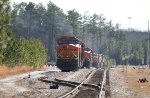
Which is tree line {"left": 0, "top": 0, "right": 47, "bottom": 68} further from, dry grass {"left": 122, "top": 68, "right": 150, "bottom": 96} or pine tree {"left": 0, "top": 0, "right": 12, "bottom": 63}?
dry grass {"left": 122, "top": 68, "right": 150, "bottom": 96}

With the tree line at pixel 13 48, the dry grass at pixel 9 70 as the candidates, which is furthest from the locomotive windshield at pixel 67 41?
the dry grass at pixel 9 70

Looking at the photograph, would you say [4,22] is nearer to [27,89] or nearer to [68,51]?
[27,89]

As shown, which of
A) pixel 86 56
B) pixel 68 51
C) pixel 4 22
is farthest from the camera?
pixel 86 56

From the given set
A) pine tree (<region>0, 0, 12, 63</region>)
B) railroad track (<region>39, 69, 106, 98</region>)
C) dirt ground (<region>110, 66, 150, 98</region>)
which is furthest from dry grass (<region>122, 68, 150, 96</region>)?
pine tree (<region>0, 0, 12, 63</region>)

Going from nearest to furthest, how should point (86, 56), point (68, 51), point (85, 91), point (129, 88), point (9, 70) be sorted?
point (85, 91), point (129, 88), point (9, 70), point (68, 51), point (86, 56)

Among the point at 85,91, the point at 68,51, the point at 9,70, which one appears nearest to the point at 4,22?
the point at 9,70

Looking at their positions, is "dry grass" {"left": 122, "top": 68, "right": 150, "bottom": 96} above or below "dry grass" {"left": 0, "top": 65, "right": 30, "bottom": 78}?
below

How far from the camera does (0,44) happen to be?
4269 centimetres

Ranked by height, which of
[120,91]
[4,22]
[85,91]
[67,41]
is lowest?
[120,91]

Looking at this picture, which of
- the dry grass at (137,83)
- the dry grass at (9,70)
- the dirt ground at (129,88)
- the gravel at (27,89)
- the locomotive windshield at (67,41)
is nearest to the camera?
the gravel at (27,89)

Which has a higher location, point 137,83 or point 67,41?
point 67,41

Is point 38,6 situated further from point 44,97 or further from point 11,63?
point 44,97

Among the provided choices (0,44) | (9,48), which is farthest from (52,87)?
(9,48)

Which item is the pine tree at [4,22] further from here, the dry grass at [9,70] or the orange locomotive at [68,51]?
the orange locomotive at [68,51]
